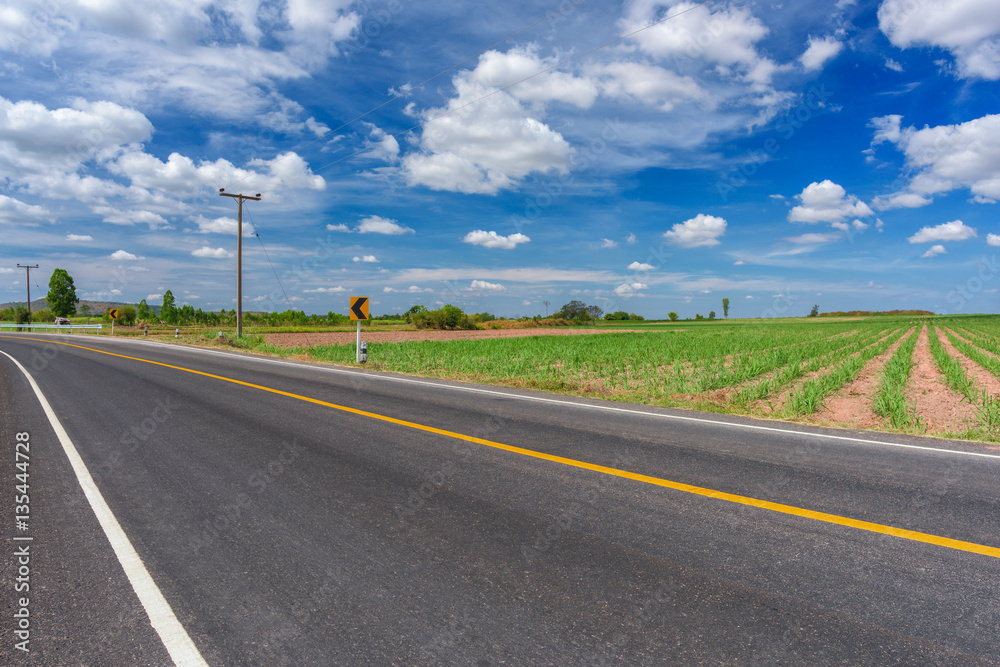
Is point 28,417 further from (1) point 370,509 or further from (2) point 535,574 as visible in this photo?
(2) point 535,574

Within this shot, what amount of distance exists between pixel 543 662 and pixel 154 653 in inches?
70.9

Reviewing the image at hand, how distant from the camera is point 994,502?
4.25 metres

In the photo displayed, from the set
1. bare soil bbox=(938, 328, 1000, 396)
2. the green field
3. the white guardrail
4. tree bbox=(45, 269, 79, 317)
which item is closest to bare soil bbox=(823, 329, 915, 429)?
the green field

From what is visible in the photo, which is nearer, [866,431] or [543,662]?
[543,662]

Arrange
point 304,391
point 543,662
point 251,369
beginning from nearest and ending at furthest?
point 543,662 → point 304,391 → point 251,369

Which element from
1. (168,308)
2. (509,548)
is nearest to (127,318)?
(168,308)

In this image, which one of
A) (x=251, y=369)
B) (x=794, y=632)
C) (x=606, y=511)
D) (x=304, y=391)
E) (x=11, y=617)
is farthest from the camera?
(x=251, y=369)

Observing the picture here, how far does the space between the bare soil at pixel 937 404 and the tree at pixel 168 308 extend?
365ft

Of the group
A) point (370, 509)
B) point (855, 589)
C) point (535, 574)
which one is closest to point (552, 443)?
point (370, 509)

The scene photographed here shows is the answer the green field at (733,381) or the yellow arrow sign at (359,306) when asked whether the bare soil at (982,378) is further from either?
the yellow arrow sign at (359,306)

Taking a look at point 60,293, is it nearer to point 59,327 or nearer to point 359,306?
point 59,327

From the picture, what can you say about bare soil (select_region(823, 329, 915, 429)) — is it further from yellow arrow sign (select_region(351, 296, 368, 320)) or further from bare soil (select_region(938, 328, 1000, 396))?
yellow arrow sign (select_region(351, 296, 368, 320))

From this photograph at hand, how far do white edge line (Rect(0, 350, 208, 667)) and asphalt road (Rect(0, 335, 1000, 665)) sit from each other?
0.04 metres

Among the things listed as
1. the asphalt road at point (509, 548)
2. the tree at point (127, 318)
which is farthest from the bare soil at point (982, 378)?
the tree at point (127, 318)
